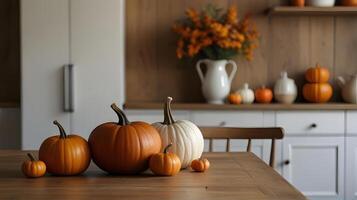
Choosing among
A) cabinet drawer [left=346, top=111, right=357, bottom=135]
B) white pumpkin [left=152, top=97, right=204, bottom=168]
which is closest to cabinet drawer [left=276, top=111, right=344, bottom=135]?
cabinet drawer [left=346, top=111, right=357, bottom=135]

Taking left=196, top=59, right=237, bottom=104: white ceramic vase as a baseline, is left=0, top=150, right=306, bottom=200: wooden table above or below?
below

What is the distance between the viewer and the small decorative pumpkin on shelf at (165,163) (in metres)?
1.58

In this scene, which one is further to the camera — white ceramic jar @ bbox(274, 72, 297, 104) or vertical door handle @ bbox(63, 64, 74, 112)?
white ceramic jar @ bbox(274, 72, 297, 104)

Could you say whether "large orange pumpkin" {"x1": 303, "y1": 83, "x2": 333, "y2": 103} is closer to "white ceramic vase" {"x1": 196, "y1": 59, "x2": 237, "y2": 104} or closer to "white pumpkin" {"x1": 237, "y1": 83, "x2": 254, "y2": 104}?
"white pumpkin" {"x1": 237, "y1": 83, "x2": 254, "y2": 104}

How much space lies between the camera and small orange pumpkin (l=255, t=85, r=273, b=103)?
394cm

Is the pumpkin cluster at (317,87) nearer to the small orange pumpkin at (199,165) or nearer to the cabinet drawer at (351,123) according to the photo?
the cabinet drawer at (351,123)

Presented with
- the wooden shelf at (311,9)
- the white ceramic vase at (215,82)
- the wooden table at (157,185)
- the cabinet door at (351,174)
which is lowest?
the cabinet door at (351,174)

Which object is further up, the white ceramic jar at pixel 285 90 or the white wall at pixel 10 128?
the white ceramic jar at pixel 285 90

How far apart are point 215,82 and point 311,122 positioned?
2.36 feet

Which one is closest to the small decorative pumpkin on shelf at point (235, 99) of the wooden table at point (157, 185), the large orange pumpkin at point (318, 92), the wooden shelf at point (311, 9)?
the large orange pumpkin at point (318, 92)

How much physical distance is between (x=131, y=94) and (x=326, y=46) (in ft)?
4.95

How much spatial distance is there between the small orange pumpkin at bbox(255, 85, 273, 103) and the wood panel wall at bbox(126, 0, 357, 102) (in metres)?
0.19

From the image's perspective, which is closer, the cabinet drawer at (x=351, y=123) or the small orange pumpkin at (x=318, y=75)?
the cabinet drawer at (x=351, y=123)

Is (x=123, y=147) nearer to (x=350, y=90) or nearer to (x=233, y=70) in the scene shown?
(x=233, y=70)
